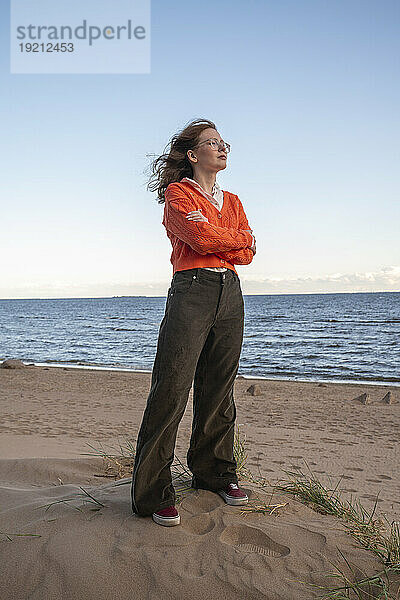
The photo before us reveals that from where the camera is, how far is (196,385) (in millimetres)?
3248

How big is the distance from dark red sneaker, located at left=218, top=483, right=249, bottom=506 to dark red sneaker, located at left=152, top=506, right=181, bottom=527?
0.41 meters

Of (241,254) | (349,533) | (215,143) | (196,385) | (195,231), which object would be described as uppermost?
(215,143)

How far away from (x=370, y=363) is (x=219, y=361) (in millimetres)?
17963

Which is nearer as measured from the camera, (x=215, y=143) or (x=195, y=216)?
(x=195, y=216)

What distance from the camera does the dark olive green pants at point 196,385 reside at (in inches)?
113

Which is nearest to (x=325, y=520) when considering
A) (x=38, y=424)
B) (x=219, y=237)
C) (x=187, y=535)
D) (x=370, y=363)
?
(x=187, y=535)

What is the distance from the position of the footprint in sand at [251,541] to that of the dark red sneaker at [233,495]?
0.97 ft

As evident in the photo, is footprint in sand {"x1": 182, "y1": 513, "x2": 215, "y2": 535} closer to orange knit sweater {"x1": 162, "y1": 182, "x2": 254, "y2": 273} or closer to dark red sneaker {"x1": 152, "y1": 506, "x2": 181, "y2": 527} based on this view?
dark red sneaker {"x1": 152, "y1": 506, "x2": 181, "y2": 527}

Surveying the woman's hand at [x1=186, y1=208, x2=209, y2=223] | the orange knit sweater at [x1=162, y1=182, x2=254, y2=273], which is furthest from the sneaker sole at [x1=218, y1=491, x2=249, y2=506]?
the woman's hand at [x1=186, y1=208, x2=209, y2=223]

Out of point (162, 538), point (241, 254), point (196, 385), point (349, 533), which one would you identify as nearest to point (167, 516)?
point (162, 538)

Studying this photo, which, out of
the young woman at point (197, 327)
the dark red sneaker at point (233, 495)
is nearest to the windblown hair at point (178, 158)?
the young woman at point (197, 327)

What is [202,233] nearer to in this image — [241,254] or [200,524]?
[241,254]

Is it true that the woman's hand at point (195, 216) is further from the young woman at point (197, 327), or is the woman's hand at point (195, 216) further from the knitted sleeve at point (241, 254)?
the knitted sleeve at point (241, 254)

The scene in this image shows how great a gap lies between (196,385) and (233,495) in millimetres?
688
